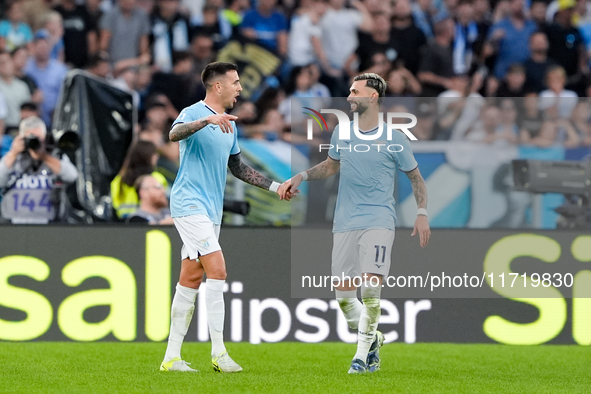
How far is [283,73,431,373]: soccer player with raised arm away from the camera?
280 inches

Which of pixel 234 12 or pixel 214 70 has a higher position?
pixel 234 12

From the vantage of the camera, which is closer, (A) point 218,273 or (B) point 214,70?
(A) point 218,273

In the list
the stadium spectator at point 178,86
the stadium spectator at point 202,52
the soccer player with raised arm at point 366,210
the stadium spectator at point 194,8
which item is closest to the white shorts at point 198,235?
the soccer player with raised arm at point 366,210

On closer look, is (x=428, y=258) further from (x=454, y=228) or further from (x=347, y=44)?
(x=347, y=44)

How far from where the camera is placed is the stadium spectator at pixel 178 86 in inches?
507

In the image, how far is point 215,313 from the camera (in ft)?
23.0

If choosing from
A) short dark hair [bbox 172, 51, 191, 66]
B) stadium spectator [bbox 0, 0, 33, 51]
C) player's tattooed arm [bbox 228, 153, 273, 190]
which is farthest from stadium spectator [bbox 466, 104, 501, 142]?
stadium spectator [bbox 0, 0, 33, 51]

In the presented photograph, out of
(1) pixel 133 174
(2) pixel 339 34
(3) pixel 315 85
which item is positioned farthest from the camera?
(2) pixel 339 34

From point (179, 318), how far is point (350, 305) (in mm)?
1335

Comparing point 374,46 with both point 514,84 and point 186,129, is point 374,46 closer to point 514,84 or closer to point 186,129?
point 514,84

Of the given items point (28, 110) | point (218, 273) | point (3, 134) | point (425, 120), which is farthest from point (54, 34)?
point (218, 273)

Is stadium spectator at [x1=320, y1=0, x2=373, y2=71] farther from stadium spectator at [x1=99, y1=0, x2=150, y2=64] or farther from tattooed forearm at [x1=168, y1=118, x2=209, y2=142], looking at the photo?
tattooed forearm at [x1=168, y1=118, x2=209, y2=142]

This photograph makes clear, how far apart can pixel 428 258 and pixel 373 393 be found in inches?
132

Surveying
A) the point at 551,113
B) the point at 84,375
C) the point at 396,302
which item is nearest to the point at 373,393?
the point at 84,375
